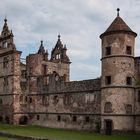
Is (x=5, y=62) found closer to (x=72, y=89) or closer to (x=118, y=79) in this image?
(x=72, y=89)

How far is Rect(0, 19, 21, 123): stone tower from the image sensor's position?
5409 cm

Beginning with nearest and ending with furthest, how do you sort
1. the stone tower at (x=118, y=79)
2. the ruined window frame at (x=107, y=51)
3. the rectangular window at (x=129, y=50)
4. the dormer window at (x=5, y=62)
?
the stone tower at (x=118, y=79)
the rectangular window at (x=129, y=50)
the ruined window frame at (x=107, y=51)
the dormer window at (x=5, y=62)

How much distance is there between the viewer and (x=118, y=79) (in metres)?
38.9

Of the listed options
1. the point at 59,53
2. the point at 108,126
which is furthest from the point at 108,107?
the point at 59,53

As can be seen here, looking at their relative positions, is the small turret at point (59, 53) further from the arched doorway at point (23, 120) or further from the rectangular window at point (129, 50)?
the rectangular window at point (129, 50)

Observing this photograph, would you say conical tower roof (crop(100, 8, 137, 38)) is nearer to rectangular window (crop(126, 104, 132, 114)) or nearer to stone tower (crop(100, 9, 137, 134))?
stone tower (crop(100, 9, 137, 134))

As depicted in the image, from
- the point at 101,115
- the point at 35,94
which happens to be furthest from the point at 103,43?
the point at 35,94

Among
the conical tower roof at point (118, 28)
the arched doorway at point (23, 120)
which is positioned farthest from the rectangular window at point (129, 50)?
the arched doorway at point (23, 120)

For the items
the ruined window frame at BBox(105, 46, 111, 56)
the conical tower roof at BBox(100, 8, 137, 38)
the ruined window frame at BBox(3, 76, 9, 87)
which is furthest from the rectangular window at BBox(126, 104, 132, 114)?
the ruined window frame at BBox(3, 76, 9, 87)

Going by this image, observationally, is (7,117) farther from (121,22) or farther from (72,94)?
(121,22)

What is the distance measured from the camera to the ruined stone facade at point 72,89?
39.0 m

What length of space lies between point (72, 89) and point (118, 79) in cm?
939

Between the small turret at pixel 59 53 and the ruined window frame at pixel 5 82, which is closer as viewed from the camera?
the ruined window frame at pixel 5 82

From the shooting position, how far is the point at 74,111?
4650 cm
